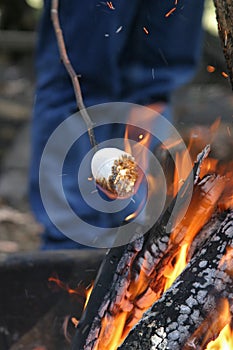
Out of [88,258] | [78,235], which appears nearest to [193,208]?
[88,258]

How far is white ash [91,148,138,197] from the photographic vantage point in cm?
141

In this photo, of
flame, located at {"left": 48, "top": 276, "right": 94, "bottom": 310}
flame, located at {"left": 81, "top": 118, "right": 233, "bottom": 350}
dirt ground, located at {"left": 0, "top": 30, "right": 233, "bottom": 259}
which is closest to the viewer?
flame, located at {"left": 81, "top": 118, "right": 233, "bottom": 350}

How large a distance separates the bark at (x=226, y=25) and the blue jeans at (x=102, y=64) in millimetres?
775

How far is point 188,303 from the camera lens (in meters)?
1.27

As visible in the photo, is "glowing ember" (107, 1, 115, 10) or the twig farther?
"glowing ember" (107, 1, 115, 10)

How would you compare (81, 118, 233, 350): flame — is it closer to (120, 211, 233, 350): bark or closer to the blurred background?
(120, 211, 233, 350): bark

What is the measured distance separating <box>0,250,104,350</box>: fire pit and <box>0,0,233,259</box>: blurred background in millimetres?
914

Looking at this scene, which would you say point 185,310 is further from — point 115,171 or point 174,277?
point 115,171

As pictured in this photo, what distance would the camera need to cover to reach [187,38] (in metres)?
2.62

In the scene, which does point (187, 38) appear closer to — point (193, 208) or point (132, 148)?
point (132, 148)

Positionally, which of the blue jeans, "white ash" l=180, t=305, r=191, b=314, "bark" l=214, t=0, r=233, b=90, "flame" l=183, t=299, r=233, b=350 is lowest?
"flame" l=183, t=299, r=233, b=350

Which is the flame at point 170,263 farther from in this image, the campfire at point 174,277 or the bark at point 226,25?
the bark at point 226,25

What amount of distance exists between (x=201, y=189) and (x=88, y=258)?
0.55m

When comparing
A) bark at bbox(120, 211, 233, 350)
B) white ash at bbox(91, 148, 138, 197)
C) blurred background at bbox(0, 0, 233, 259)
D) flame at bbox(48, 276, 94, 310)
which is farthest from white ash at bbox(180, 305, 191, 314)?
blurred background at bbox(0, 0, 233, 259)
